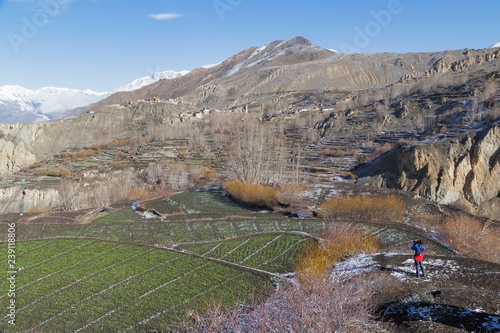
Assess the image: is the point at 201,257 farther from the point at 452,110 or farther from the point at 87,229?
the point at 452,110

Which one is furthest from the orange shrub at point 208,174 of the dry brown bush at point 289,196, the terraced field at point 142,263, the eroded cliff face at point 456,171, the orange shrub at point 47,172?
the orange shrub at point 47,172

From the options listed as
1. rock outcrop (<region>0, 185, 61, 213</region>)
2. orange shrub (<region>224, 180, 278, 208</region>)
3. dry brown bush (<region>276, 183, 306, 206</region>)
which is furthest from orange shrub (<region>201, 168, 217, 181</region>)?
dry brown bush (<region>276, 183, 306, 206</region>)

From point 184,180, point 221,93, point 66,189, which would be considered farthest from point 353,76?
point 66,189

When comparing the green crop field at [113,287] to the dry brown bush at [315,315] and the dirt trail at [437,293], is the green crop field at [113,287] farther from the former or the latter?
the dirt trail at [437,293]

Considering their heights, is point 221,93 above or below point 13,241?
above

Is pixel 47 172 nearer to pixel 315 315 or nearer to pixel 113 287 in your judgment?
pixel 113 287

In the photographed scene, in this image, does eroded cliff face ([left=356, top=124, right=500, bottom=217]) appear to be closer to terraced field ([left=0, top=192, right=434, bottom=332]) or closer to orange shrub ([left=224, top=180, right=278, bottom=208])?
orange shrub ([left=224, top=180, right=278, bottom=208])
